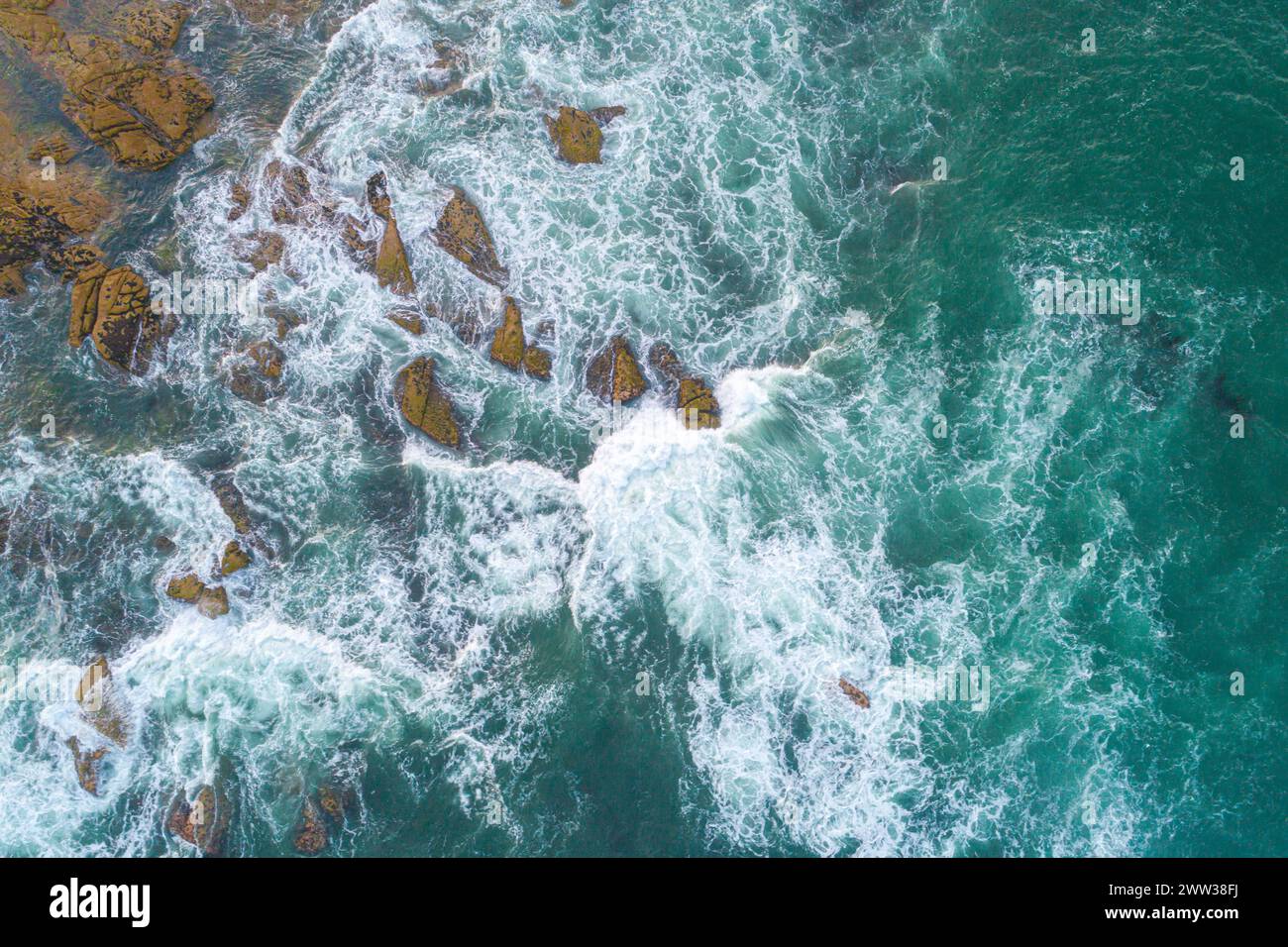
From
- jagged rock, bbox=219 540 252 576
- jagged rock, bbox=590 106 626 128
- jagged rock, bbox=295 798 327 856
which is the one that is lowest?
jagged rock, bbox=295 798 327 856

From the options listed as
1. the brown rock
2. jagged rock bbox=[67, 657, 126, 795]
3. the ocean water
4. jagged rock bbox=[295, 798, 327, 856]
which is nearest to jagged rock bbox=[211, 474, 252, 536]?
the ocean water

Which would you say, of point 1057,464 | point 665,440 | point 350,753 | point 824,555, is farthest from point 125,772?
point 1057,464

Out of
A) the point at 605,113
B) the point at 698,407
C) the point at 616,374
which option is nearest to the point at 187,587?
the point at 616,374

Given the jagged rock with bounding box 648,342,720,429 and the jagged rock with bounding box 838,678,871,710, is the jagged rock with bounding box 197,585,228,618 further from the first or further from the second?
the jagged rock with bounding box 838,678,871,710

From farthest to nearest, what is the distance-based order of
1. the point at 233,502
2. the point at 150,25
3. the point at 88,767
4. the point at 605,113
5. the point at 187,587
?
the point at 150,25 → the point at 605,113 → the point at 233,502 → the point at 187,587 → the point at 88,767

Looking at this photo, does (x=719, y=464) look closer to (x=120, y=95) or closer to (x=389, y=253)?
(x=389, y=253)

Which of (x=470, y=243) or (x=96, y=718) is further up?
(x=470, y=243)
